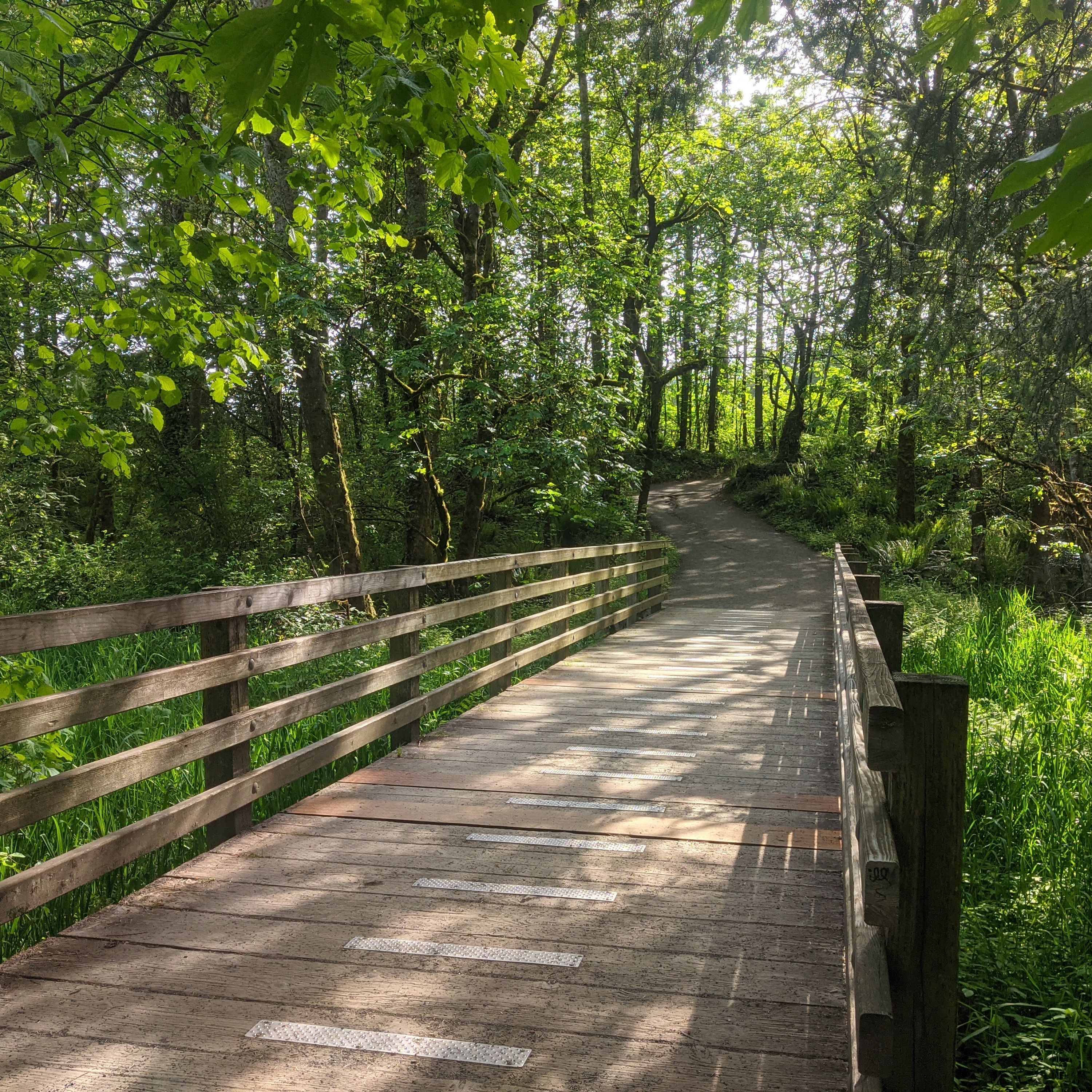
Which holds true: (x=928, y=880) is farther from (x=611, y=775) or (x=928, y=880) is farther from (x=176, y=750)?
(x=611, y=775)

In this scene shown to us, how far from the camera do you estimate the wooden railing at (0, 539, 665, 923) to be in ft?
9.42

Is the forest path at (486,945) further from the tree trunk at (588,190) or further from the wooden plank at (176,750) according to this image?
the tree trunk at (588,190)

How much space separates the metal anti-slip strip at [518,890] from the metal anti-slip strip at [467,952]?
0.46 metres

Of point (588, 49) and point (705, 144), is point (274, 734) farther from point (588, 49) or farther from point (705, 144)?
point (705, 144)

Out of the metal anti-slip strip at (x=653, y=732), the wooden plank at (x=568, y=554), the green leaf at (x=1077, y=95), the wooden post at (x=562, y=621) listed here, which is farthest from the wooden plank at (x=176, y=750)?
the wooden post at (x=562, y=621)

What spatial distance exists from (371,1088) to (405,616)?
11.0 ft

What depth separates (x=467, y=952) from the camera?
119 inches

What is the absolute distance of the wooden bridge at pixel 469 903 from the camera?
2295 mm

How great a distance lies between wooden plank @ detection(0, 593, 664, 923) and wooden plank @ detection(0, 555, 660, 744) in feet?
0.91

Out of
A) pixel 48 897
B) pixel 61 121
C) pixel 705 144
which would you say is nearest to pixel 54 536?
pixel 61 121

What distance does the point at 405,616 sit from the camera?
5496 mm

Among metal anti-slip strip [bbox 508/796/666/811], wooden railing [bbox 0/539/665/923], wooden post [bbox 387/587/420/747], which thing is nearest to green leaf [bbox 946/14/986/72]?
wooden railing [bbox 0/539/665/923]

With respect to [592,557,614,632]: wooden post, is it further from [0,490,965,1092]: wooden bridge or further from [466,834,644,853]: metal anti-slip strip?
[466,834,644,853]: metal anti-slip strip

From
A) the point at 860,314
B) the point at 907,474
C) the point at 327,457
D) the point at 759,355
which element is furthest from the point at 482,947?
the point at 759,355
